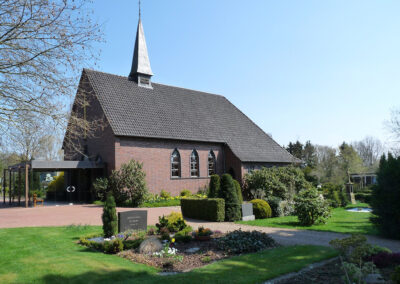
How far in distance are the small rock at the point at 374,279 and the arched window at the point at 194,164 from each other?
22428mm

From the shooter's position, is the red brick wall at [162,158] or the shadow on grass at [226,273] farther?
the red brick wall at [162,158]

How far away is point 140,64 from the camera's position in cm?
2975

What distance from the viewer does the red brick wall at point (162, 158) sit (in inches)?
945

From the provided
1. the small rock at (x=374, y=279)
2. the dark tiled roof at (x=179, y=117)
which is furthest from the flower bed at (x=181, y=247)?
the dark tiled roof at (x=179, y=117)

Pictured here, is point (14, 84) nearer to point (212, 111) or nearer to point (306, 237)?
point (306, 237)

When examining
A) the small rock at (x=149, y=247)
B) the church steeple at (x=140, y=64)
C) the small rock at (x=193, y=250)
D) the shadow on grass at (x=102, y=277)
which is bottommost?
the small rock at (x=193, y=250)

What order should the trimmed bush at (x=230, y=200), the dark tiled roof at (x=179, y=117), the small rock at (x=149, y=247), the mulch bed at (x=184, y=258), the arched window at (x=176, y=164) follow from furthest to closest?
the arched window at (x=176, y=164) < the dark tiled roof at (x=179, y=117) < the trimmed bush at (x=230, y=200) < the small rock at (x=149, y=247) < the mulch bed at (x=184, y=258)

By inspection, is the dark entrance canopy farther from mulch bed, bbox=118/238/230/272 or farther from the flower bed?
mulch bed, bbox=118/238/230/272

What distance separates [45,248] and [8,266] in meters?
1.77

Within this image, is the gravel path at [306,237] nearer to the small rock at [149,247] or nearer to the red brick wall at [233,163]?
the small rock at [149,247]

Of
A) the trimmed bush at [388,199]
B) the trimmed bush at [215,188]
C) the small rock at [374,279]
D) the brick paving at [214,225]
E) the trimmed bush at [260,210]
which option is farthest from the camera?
the trimmed bush at [260,210]

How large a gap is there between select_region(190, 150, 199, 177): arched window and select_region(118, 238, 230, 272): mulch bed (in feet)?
60.5

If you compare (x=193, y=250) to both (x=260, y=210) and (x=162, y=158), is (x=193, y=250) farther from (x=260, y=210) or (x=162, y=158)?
(x=162, y=158)

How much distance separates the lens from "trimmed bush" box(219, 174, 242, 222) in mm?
15938
